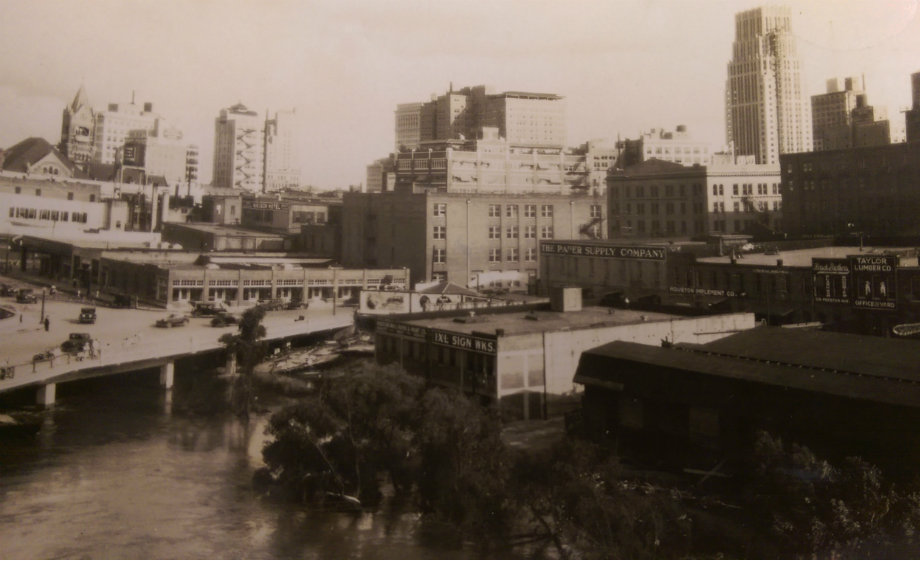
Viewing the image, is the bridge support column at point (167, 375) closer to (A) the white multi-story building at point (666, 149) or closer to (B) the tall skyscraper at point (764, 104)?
(A) the white multi-story building at point (666, 149)

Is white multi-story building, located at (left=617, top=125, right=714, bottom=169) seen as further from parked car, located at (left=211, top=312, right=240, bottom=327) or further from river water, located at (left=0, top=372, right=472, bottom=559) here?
river water, located at (left=0, top=372, right=472, bottom=559)

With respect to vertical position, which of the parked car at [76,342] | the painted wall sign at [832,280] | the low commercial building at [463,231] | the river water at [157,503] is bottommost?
the river water at [157,503]

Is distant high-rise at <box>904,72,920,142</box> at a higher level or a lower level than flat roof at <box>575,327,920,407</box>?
higher

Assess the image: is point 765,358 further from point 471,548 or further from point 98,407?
point 98,407

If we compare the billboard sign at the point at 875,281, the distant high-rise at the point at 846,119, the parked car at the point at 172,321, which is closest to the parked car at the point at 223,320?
the parked car at the point at 172,321

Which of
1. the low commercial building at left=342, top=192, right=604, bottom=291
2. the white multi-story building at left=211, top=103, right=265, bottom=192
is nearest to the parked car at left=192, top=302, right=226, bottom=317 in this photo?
the low commercial building at left=342, top=192, right=604, bottom=291

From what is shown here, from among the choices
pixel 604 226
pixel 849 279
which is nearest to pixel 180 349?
pixel 849 279
